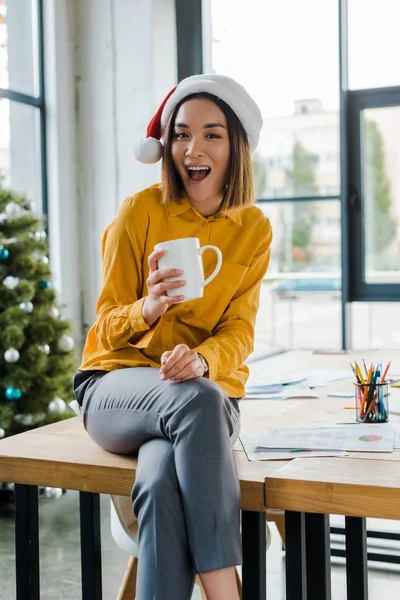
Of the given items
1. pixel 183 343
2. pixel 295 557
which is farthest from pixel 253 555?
pixel 183 343

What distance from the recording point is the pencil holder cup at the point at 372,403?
1606 millimetres

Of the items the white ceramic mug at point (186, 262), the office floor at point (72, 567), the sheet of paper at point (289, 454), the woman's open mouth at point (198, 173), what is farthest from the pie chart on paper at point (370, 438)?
the office floor at point (72, 567)

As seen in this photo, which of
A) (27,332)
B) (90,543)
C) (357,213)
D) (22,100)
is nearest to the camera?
(90,543)

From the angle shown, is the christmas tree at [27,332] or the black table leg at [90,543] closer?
the black table leg at [90,543]

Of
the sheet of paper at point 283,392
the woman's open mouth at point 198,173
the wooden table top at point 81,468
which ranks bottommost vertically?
the wooden table top at point 81,468

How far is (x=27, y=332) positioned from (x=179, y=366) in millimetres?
1999

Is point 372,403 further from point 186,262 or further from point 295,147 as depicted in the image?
point 295,147

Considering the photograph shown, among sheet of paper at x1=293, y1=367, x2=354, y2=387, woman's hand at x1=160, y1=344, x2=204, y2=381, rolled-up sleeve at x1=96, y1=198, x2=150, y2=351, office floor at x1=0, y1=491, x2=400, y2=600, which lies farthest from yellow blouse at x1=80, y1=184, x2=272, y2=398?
office floor at x1=0, y1=491, x2=400, y2=600

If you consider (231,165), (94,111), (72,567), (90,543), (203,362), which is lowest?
(72,567)

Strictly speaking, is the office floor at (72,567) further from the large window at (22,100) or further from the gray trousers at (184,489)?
the large window at (22,100)

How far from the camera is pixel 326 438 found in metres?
1.46

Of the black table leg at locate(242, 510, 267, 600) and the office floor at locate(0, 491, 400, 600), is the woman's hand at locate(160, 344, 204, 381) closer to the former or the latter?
the black table leg at locate(242, 510, 267, 600)

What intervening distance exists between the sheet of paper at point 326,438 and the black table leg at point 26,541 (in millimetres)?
430

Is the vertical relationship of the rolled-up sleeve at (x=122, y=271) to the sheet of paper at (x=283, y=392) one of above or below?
above
